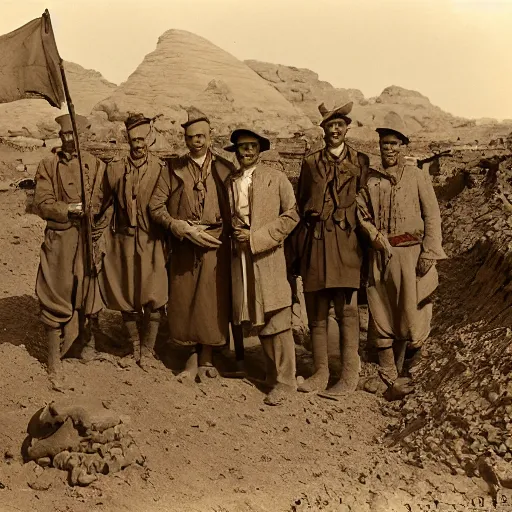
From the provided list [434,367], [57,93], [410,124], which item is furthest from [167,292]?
[410,124]

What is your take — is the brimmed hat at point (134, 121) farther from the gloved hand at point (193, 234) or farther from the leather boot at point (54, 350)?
the leather boot at point (54, 350)

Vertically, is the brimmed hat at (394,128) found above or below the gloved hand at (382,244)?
above

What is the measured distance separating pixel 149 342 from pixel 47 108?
20.0m

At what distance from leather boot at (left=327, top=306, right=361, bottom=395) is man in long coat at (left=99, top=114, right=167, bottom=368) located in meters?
1.35

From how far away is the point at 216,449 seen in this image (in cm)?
486

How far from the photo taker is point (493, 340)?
547 cm

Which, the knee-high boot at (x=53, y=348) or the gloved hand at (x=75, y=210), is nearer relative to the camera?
the gloved hand at (x=75, y=210)

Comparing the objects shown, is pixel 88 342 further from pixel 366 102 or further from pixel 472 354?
pixel 366 102

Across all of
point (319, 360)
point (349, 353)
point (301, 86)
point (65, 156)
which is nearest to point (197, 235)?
point (65, 156)

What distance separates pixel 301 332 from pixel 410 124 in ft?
55.9

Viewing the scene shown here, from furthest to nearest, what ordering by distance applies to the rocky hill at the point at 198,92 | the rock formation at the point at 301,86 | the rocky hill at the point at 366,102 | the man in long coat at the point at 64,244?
the rock formation at the point at 301,86 < the rocky hill at the point at 366,102 < the rocky hill at the point at 198,92 < the man in long coat at the point at 64,244

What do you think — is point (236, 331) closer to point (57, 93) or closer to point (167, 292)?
point (167, 292)

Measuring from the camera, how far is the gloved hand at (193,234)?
5531 millimetres

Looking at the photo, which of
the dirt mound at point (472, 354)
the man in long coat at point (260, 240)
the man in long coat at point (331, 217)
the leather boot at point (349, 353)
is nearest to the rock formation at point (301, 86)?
the dirt mound at point (472, 354)
